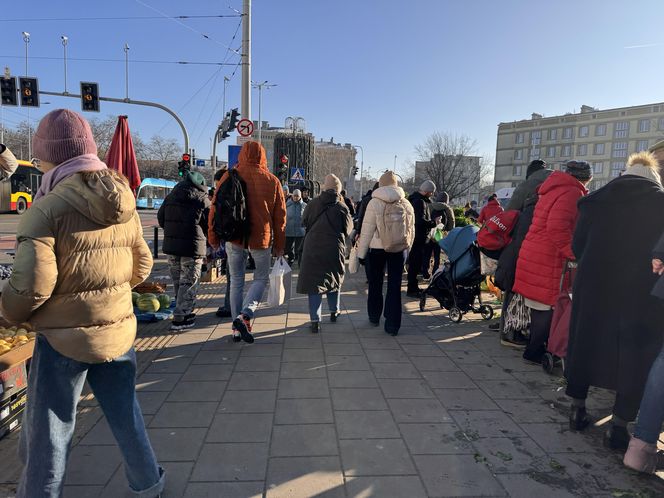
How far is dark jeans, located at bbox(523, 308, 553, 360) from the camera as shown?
4535 millimetres

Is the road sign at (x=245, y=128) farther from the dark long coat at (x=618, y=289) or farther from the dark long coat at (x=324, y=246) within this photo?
the dark long coat at (x=618, y=289)

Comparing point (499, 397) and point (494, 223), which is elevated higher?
point (494, 223)

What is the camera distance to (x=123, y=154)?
579 cm

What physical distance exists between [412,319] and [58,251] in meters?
5.24

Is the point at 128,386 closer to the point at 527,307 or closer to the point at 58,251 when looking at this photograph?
the point at 58,251

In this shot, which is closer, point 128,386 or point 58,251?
point 58,251

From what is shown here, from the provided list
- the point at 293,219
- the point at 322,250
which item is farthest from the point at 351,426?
the point at 293,219

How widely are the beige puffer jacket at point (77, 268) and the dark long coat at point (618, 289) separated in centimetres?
298

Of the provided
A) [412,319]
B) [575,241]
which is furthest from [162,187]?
[575,241]

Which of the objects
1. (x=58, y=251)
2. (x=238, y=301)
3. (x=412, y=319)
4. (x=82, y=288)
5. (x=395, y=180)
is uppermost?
(x=395, y=180)

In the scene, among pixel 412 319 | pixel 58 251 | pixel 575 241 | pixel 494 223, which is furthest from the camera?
pixel 412 319

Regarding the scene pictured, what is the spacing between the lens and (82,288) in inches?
79.0

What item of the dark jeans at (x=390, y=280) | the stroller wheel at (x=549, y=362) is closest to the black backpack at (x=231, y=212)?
the dark jeans at (x=390, y=280)

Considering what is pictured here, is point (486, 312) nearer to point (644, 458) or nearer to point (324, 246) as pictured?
point (324, 246)
